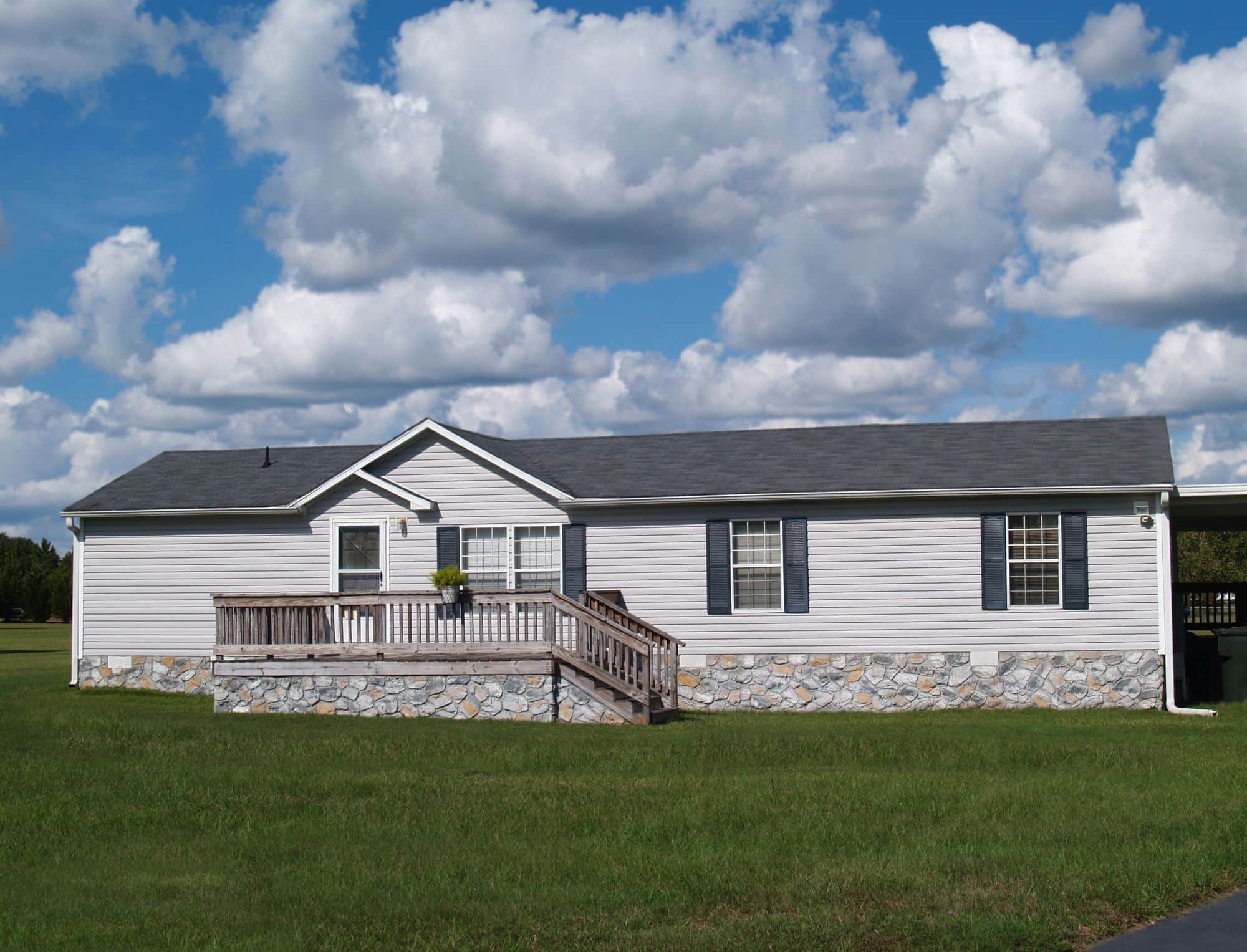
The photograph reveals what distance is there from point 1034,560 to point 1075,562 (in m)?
0.58

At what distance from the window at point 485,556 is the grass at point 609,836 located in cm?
518

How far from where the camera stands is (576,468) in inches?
880

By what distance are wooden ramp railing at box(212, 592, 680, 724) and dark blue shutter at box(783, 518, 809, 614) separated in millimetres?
1955

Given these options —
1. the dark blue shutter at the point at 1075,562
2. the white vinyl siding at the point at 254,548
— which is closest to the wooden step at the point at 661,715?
the white vinyl siding at the point at 254,548

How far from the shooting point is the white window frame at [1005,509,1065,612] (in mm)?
19719

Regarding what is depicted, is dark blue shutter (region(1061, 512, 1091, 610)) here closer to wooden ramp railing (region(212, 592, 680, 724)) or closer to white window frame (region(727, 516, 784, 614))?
white window frame (region(727, 516, 784, 614))

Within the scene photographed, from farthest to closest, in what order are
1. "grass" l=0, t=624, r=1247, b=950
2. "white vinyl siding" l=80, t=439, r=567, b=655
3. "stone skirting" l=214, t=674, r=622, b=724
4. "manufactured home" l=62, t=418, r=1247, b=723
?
"white vinyl siding" l=80, t=439, r=567, b=655 → "manufactured home" l=62, t=418, r=1247, b=723 → "stone skirting" l=214, t=674, r=622, b=724 → "grass" l=0, t=624, r=1247, b=950

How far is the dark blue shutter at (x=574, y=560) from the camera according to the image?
21047 millimetres

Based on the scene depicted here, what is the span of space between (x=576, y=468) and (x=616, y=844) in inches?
518

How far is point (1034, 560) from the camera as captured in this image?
19906mm

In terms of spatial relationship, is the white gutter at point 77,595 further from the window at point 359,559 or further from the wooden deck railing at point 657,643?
the wooden deck railing at point 657,643

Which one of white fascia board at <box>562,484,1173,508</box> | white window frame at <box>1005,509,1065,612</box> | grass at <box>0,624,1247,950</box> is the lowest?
grass at <box>0,624,1247,950</box>

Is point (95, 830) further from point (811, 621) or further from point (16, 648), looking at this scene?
point (16, 648)

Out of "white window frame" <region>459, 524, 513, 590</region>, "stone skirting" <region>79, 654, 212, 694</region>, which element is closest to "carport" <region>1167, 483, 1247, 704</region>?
"white window frame" <region>459, 524, 513, 590</region>
